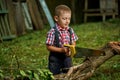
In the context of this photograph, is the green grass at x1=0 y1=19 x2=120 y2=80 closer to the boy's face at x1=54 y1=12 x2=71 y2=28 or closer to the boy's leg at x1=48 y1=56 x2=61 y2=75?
the boy's leg at x1=48 y1=56 x2=61 y2=75

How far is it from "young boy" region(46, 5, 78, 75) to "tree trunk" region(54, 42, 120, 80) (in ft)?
0.90

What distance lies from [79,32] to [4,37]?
255 cm

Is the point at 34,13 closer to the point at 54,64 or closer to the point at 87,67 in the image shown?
the point at 54,64

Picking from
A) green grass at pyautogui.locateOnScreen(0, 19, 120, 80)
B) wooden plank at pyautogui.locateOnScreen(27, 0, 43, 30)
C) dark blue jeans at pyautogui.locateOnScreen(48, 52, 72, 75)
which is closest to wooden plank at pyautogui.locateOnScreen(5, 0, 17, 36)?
green grass at pyautogui.locateOnScreen(0, 19, 120, 80)

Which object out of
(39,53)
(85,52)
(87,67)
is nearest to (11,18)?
(39,53)

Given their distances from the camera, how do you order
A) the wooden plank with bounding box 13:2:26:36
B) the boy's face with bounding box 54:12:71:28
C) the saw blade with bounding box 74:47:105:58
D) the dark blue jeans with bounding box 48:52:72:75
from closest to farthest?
the saw blade with bounding box 74:47:105:58 → the boy's face with bounding box 54:12:71:28 → the dark blue jeans with bounding box 48:52:72:75 → the wooden plank with bounding box 13:2:26:36

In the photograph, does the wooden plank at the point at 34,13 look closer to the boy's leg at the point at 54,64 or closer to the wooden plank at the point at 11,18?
the wooden plank at the point at 11,18

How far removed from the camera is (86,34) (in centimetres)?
1262

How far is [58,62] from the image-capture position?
5.81 m

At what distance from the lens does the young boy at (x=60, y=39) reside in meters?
5.58

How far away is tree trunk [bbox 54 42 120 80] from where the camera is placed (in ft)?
17.3

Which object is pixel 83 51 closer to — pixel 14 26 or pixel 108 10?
pixel 14 26

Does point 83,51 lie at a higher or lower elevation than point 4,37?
higher

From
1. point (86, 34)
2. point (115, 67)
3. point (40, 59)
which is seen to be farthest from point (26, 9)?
point (115, 67)
